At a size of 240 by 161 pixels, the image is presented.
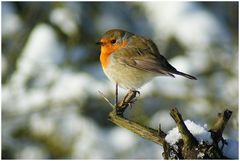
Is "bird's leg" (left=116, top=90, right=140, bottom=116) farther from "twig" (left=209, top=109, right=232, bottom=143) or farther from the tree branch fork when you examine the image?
"twig" (left=209, top=109, right=232, bottom=143)

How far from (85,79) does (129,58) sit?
2753 millimetres

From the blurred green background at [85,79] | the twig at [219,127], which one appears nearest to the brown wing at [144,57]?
the twig at [219,127]

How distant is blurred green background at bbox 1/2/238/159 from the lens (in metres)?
6.11

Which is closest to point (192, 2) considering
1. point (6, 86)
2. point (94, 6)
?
point (94, 6)

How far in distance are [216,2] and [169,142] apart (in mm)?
5205

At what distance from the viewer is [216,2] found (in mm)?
7367

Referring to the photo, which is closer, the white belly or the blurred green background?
the white belly

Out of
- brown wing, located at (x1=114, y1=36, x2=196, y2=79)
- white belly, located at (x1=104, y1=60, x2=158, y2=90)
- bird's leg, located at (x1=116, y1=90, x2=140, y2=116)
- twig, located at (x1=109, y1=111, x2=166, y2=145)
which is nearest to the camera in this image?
twig, located at (x1=109, y1=111, x2=166, y2=145)

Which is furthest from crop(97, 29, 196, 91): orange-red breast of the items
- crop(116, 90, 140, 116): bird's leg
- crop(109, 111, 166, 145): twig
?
crop(109, 111, 166, 145): twig

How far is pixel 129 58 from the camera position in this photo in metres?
3.92

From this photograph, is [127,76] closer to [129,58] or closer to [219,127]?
[129,58]

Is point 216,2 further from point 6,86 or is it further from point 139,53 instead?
point 139,53

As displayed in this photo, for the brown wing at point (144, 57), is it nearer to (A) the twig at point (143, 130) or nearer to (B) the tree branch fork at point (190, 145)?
(A) the twig at point (143, 130)

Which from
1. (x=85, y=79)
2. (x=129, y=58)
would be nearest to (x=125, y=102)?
(x=129, y=58)
